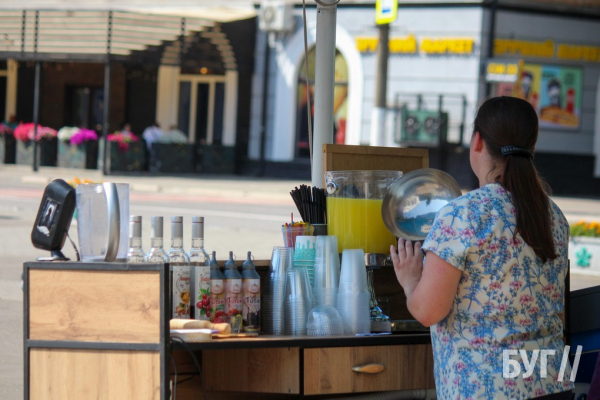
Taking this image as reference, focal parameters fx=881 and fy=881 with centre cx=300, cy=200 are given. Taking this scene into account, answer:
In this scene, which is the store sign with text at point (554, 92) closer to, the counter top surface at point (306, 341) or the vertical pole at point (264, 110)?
the vertical pole at point (264, 110)

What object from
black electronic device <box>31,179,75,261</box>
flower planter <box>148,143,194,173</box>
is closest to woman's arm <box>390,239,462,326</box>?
black electronic device <box>31,179,75,261</box>

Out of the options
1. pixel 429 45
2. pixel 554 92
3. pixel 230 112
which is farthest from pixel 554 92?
pixel 230 112

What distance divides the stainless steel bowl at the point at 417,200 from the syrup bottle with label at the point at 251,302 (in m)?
0.58

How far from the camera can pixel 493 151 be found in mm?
2811

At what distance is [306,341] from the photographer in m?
3.23

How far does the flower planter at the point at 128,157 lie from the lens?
77.8 feet

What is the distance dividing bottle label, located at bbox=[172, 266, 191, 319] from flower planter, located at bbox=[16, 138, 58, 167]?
22859mm

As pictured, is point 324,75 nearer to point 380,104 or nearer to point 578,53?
point 380,104

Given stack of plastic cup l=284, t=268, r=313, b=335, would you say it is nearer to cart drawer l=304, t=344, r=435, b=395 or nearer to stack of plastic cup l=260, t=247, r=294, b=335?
stack of plastic cup l=260, t=247, r=294, b=335

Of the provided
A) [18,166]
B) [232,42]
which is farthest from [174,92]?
[18,166]

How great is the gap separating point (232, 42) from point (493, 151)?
23.1 metres

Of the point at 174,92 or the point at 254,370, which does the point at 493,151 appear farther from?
the point at 174,92

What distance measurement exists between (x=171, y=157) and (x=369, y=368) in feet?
72.9

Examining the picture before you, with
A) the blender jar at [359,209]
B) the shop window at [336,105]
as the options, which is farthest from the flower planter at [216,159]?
the blender jar at [359,209]
